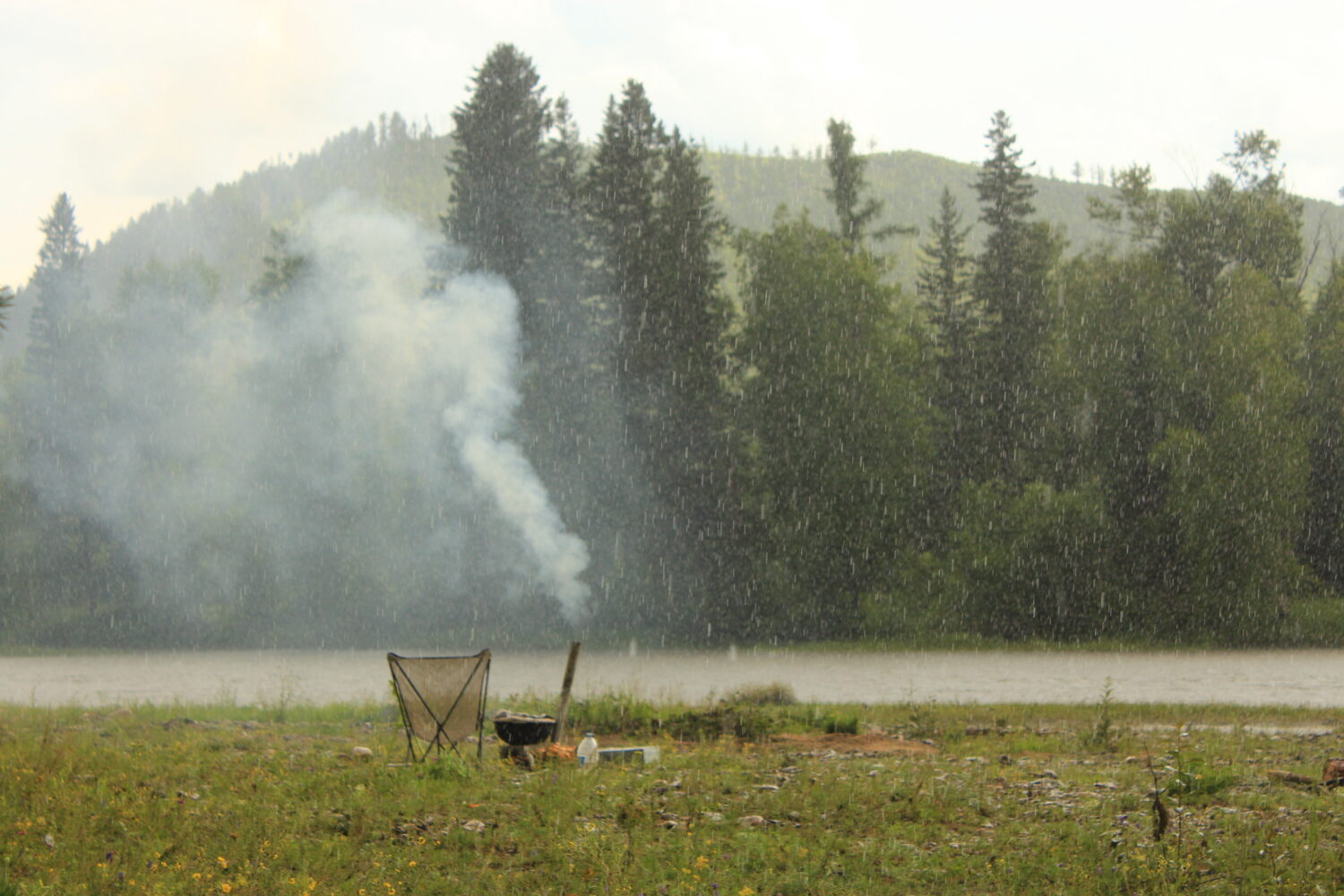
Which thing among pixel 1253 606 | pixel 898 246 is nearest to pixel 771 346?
pixel 1253 606

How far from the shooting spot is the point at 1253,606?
3459cm

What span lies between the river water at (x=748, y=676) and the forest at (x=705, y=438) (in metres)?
3.99

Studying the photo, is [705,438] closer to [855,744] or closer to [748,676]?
[748,676]

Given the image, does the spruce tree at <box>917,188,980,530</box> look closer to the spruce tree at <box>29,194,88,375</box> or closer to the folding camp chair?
the folding camp chair

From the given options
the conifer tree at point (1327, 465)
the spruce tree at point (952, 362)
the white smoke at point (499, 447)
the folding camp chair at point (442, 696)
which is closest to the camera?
the folding camp chair at point (442, 696)

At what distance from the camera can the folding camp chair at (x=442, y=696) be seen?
1091 centimetres

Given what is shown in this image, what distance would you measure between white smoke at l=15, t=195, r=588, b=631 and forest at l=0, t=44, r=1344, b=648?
0.46 feet

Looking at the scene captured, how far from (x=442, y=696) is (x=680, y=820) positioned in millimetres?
3391

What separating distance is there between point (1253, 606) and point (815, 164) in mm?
158477

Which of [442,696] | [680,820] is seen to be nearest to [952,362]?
[442,696]

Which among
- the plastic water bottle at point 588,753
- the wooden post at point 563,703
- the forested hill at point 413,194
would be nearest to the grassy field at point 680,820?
the plastic water bottle at point 588,753

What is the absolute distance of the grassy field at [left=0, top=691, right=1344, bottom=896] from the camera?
6875mm

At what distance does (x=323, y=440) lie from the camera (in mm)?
40344

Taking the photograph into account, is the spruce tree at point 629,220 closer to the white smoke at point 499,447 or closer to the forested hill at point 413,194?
the white smoke at point 499,447
